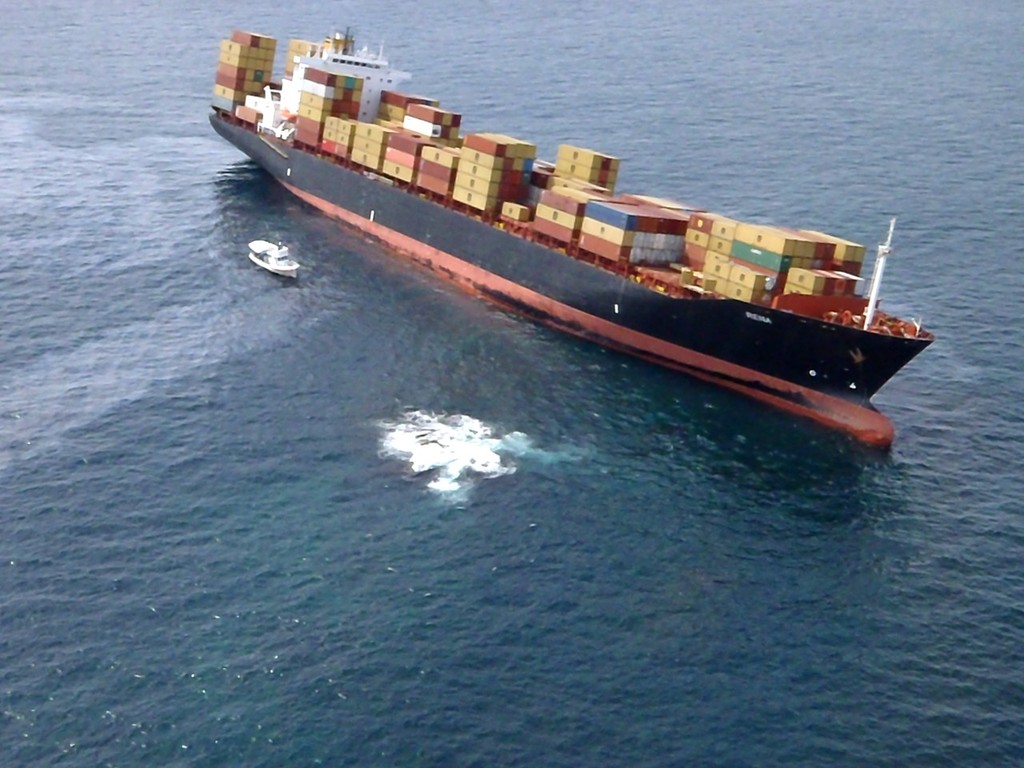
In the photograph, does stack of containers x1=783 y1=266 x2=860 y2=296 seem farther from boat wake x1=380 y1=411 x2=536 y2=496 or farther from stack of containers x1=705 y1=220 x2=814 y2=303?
boat wake x1=380 y1=411 x2=536 y2=496

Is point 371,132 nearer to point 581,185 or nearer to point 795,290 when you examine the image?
point 581,185

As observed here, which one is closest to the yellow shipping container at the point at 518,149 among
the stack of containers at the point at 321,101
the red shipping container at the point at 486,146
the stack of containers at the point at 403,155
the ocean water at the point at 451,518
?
the red shipping container at the point at 486,146

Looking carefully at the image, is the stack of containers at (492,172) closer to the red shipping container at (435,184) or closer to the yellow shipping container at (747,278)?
the red shipping container at (435,184)

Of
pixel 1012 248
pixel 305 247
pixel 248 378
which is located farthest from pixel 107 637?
pixel 1012 248

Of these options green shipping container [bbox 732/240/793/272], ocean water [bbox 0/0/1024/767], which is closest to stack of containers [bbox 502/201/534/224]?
ocean water [bbox 0/0/1024/767]

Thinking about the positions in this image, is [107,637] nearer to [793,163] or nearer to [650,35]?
[793,163]

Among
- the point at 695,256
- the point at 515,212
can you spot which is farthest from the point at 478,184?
the point at 695,256

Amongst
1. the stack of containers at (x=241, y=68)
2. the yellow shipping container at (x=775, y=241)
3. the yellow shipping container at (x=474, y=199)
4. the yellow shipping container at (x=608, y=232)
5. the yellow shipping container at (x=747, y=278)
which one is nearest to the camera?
the yellow shipping container at (x=747, y=278)
